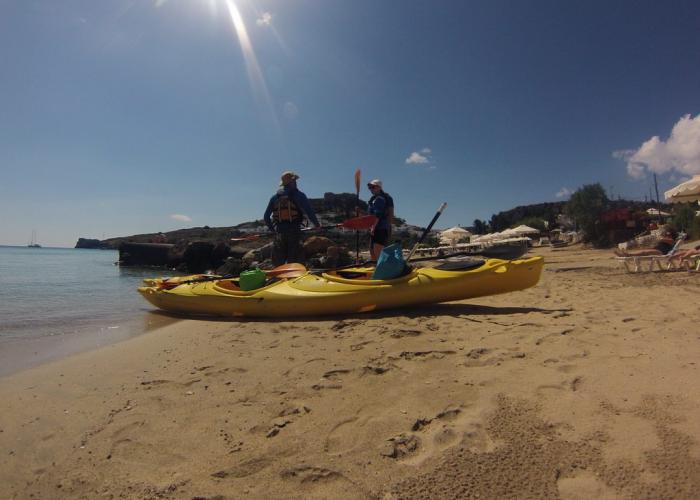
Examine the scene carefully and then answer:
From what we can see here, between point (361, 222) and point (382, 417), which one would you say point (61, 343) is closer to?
point (361, 222)

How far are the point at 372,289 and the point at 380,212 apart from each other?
2.13m

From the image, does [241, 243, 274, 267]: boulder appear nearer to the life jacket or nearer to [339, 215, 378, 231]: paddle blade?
the life jacket

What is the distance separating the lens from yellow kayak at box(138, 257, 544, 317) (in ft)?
14.0

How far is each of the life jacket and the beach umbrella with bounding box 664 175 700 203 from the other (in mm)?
10800

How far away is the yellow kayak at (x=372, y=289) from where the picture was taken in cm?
428

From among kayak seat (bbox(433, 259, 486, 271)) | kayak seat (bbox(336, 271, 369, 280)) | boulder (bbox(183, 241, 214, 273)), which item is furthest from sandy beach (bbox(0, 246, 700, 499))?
boulder (bbox(183, 241, 214, 273))

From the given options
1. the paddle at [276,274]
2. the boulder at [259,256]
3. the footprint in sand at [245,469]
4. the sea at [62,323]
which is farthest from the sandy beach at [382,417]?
the boulder at [259,256]

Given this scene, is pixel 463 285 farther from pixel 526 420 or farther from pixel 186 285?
pixel 186 285

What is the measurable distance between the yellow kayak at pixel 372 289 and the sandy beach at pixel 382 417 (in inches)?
35.5

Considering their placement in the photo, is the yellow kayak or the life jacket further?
the life jacket

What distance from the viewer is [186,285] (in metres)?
5.96

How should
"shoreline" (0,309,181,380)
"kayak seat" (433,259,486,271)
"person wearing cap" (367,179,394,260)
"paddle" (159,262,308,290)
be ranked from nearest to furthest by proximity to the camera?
"shoreline" (0,309,181,380) → "kayak seat" (433,259,486,271) → "paddle" (159,262,308,290) → "person wearing cap" (367,179,394,260)

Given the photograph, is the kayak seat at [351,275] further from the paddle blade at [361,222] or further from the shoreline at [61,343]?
the shoreline at [61,343]

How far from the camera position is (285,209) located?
6.48 meters
